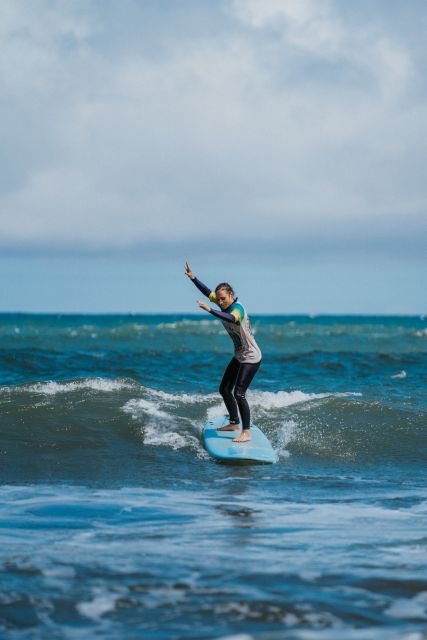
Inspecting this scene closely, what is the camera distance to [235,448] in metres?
9.84

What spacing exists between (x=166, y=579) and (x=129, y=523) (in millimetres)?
1543

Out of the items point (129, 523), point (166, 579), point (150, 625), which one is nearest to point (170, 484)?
point (129, 523)

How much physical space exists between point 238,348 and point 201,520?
12.2 feet

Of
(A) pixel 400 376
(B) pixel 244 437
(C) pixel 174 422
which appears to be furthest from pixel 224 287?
(A) pixel 400 376

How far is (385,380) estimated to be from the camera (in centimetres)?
2050

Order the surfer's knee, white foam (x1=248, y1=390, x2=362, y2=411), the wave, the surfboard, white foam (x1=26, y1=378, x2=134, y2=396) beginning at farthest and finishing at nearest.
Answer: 1. white foam (x1=26, y1=378, x2=134, y2=396)
2. white foam (x1=248, y1=390, x2=362, y2=411)
3. the wave
4. the surfer's knee
5. the surfboard

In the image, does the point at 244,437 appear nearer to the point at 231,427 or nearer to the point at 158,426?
the point at 231,427

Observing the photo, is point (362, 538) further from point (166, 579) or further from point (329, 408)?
point (329, 408)

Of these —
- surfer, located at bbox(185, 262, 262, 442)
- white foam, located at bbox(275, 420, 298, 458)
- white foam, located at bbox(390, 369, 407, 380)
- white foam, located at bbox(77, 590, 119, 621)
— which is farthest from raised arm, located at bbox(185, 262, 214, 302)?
white foam, located at bbox(390, 369, 407, 380)

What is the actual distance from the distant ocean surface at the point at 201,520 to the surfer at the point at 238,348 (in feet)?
2.87

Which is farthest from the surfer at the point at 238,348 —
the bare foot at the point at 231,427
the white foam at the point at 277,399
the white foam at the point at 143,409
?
the white foam at the point at 277,399

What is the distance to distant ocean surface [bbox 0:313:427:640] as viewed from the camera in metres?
4.51

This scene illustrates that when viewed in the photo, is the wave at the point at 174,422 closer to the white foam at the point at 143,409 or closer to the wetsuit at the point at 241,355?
the white foam at the point at 143,409

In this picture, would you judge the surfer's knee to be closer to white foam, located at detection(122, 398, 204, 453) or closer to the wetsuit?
the wetsuit
